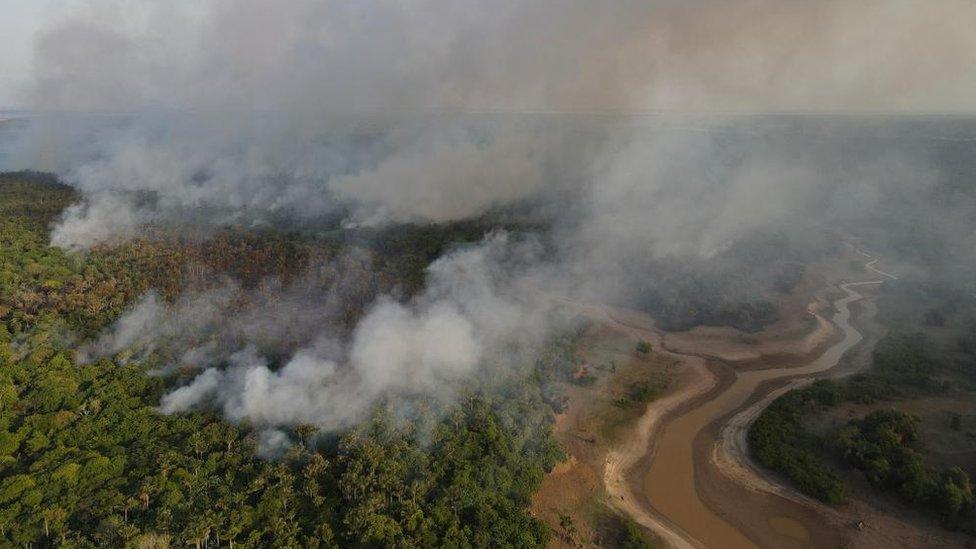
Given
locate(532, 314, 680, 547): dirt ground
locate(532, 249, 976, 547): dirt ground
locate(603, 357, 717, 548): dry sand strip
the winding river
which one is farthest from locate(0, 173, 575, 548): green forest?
the winding river

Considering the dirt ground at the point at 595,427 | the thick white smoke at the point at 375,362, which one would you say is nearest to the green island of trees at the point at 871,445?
the dirt ground at the point at 595,427

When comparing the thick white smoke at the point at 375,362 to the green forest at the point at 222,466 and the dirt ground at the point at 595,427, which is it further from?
the dirt ground at the point at 595,427

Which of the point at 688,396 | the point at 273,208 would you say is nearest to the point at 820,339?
the point at 688,396

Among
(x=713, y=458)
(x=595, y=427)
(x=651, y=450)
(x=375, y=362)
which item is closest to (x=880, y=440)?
(x=713, y=458)

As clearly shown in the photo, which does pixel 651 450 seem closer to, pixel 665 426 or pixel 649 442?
pixel 649 442

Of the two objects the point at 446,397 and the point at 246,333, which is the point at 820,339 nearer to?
the point at 446,397
